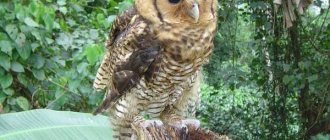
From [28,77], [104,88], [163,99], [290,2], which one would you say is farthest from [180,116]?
[290,2]

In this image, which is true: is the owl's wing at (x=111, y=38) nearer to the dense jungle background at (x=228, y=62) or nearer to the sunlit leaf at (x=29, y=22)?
the dense jungle background at (x=228, y=62)

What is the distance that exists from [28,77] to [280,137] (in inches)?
113

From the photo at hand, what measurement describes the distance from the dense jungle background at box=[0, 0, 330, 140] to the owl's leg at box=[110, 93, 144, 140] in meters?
0.45

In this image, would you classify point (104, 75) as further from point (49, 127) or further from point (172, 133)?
point (172, 133)

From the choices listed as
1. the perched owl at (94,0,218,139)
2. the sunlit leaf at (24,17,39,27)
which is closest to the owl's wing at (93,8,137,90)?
the perched owl at (94,0,218,139)

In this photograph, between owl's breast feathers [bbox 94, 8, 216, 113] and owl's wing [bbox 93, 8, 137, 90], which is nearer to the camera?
owl's breast feathers [bbox 94, 8, 216, 113]

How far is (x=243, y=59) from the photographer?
5672mm

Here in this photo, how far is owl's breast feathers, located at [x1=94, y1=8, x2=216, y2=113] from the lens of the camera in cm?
229

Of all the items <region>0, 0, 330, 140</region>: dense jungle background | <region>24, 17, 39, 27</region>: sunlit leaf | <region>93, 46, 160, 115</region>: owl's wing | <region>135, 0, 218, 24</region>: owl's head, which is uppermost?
<region>135, 0, 218, 24</region>: owl's head

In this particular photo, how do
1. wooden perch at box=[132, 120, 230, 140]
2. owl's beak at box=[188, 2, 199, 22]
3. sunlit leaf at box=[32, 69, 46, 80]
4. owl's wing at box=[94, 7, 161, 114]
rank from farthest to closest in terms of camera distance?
sunlit leaf at box=[32, 69, 46, 80] < owl's wing at box=[94, 7, 161, 114] < owl's beak at box=[188, 2, 199, 22] < wooden perch at box=[132, 120, 230, 140]

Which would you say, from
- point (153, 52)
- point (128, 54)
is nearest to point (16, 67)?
point (128, 54)

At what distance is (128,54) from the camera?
2.38 m

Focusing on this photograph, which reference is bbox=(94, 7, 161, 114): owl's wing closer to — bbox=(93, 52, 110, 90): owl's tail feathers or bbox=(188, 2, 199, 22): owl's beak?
bbox=(93, 52, 110, 90): owl's tail feathers

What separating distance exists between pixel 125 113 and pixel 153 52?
0.33 meters
